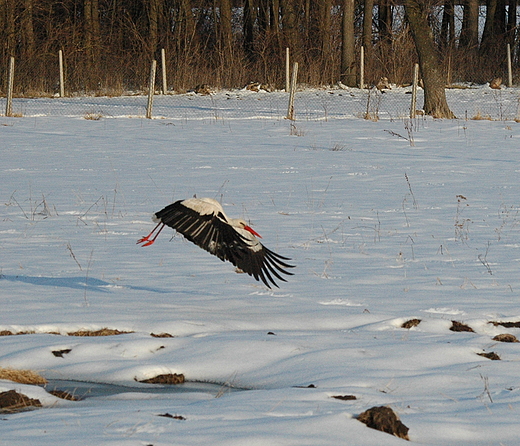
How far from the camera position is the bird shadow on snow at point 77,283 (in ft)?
22.1

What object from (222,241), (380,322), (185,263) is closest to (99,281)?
(185,263)

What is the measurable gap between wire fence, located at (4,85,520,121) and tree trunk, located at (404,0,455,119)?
769mm

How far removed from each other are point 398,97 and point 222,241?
23.3m

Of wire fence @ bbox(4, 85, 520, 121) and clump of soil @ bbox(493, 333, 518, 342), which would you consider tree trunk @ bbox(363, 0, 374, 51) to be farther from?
clump of soil @ bbox(493, 333, 518, 342)

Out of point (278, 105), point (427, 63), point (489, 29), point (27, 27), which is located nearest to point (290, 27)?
point (278, 105)

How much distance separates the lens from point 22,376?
4.38 meters

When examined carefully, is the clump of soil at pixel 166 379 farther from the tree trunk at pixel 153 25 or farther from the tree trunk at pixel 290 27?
the tree trunk at pixel 153 25

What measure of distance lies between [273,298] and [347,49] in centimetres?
2694

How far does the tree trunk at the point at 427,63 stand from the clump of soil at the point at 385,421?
18.0m

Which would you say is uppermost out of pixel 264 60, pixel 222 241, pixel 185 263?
pixel 264 60

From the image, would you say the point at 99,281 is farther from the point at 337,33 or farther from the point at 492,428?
the point at 337,33

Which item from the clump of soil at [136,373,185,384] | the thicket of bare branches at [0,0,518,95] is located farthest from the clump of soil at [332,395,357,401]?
the thicket of bare branches at [0,0,518,95]

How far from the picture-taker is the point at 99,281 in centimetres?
699

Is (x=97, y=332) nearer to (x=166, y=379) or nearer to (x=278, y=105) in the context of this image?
(x=166, y=379)
